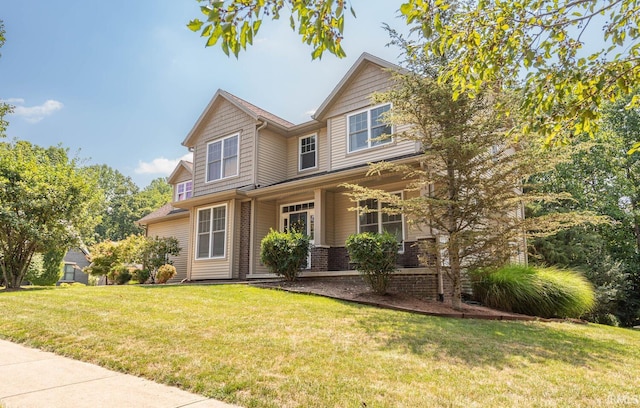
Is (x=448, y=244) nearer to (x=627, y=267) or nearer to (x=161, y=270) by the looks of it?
(x=161, y=270)

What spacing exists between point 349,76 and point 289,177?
15.0 feet

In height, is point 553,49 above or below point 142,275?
above

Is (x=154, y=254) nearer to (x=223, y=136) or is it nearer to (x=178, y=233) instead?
(x=178, y=233)

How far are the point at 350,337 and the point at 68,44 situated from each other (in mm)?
14774

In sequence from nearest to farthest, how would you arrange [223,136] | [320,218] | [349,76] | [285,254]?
[285,254] < [320,218] < [349,76] < [223,136]

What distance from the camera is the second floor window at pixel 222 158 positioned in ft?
54.9

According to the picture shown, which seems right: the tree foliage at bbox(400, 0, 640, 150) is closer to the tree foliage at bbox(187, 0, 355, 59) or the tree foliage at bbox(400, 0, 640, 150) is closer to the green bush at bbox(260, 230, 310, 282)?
the tree foliage at bbox(187, 0, 355, 59)

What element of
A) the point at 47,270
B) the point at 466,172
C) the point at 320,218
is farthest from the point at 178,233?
the point at 466,172

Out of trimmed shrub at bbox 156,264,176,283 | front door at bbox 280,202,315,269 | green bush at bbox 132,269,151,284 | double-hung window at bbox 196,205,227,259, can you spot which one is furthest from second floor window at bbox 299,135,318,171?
green bush at bbox 132,269,151,284

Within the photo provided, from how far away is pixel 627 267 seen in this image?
1919 centimetres

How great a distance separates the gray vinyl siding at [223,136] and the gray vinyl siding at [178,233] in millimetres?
3967

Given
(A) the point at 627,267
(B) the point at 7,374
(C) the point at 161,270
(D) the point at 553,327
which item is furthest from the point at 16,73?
(A) the point at 627,267

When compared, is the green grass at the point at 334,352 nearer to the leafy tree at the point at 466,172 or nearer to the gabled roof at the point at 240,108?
the leafy tree at the point at 466,172

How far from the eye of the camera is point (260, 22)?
129 inches
